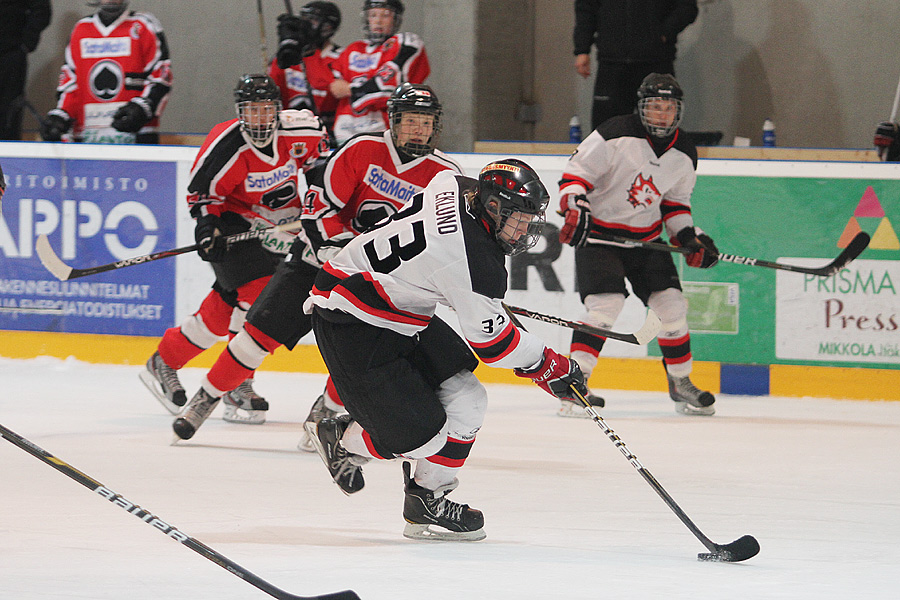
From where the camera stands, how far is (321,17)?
19.5 feet

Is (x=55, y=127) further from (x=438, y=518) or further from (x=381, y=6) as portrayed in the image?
(x=438, y=518)

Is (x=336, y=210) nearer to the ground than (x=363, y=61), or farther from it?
nearer to the ground

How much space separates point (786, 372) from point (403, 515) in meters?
2.69

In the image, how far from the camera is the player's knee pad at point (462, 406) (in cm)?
280

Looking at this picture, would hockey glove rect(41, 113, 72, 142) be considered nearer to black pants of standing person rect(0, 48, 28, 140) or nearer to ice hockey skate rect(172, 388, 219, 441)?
black pants of standing person rect(0, 48, 28, 140)

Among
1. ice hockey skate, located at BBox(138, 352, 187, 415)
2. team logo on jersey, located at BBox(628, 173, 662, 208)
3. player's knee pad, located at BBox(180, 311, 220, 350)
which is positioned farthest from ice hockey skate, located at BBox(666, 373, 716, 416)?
ice hockey skate, located at BBox(138, 352, 187, 415)

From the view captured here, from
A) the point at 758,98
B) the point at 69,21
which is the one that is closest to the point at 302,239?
the point at 758,98

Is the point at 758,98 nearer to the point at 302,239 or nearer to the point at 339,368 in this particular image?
the point at 302,239

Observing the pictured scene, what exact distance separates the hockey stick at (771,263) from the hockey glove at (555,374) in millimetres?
1906

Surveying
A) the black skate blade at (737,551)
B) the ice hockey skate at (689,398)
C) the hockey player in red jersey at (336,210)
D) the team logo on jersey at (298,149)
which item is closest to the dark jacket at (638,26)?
the ice hockey skate at (689,398)

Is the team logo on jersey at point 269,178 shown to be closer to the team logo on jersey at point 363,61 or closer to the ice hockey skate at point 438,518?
the team logo on jersey at point 363,61

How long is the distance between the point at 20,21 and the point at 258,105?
291 cm

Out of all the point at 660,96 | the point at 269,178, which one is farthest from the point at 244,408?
the point at 660,96

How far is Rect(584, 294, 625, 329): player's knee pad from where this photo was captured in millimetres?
4633
